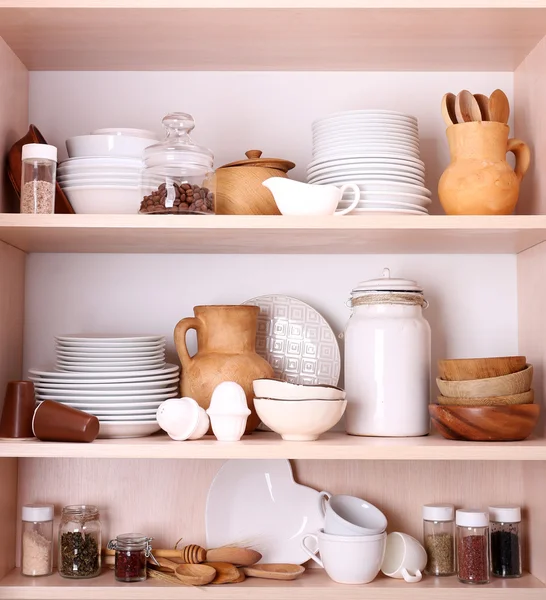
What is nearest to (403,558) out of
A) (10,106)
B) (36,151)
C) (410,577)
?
(410,577)

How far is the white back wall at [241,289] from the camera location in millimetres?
1713

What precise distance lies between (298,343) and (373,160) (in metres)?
0.42

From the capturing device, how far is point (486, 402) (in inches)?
56.5

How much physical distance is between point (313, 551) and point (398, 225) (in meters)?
0.67

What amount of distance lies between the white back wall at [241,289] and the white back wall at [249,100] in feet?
0.60

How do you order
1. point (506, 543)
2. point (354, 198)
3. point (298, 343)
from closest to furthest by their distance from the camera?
point (354, 198), point (506, 543), point (298, 343)

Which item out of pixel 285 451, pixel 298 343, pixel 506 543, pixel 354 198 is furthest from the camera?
pixel 298 343

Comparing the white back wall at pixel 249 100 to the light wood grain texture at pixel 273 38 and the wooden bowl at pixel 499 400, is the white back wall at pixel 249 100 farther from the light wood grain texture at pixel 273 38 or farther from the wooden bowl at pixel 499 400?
the wooden bowl at pixel 499 400

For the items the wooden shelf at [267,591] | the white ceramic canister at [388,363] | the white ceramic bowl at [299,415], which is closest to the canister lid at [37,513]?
the wooden shelf at [267,591]

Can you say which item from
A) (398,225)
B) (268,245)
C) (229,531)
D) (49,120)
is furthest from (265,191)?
(229,531)

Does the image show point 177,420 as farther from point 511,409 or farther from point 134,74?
point 134,74

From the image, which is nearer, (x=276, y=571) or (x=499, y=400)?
(x=499, y=400)

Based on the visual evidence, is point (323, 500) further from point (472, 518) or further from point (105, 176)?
point (105, 176)

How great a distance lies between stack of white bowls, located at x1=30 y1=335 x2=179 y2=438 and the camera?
1.48m
